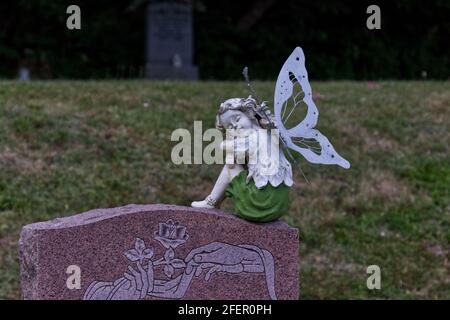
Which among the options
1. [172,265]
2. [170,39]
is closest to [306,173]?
[172,265]

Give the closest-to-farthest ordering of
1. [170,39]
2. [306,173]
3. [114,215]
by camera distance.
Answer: [114,215]
[306,173]
[170,39]

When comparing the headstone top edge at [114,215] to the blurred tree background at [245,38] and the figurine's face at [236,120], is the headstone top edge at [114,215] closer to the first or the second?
the figurine's face at [236,120]

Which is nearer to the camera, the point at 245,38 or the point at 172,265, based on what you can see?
the point at 172,265

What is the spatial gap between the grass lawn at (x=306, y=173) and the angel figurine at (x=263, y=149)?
1866 millimetres

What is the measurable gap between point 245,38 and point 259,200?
1207 centimetres

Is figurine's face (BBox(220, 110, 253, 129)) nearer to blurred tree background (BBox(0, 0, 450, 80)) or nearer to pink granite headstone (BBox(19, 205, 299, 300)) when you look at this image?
pink granite headstone (BBox(19, 205, 299, 300))

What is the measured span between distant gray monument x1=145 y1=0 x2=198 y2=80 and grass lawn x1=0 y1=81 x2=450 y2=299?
13.9ft

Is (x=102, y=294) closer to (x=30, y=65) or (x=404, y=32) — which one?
(x=30, y=65)

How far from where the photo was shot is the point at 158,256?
446cm

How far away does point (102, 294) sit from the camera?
4422 millimetres

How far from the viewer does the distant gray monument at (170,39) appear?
44.3 ft

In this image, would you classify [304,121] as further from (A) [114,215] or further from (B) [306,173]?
(B) [306,173]

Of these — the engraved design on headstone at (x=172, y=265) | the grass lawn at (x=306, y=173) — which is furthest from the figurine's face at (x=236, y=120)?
the grass lawn at (x=306, y=173)

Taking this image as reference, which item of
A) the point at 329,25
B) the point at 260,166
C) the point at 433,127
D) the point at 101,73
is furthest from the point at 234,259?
the point at 329,25
